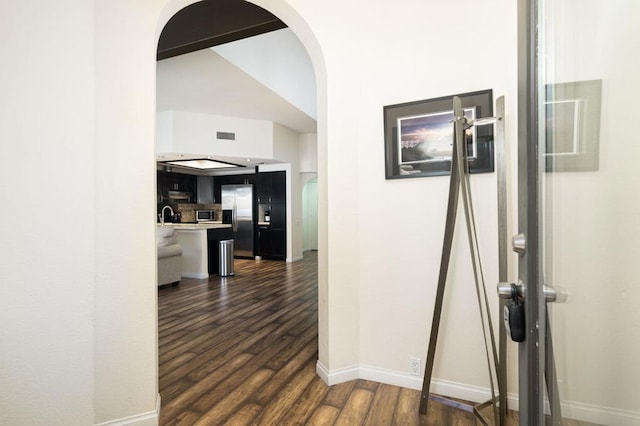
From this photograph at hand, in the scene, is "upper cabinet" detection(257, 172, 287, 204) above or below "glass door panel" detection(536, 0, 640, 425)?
Answer: above

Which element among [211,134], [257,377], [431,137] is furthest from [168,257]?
[431,137]

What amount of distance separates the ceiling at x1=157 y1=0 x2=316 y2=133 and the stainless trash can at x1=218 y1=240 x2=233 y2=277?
255 cm

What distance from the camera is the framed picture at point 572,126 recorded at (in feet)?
1.73

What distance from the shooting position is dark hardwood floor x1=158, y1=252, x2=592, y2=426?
5.58 feet

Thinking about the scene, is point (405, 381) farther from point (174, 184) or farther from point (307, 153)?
point (174, 184)

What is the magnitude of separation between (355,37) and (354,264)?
1541mm

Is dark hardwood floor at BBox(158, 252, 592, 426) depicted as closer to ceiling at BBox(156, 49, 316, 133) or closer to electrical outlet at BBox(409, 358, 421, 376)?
electrical outlet at BBox(409, 358, 421, 376)

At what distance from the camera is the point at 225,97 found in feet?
16.5

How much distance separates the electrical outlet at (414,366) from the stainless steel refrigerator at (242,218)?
6.21 m

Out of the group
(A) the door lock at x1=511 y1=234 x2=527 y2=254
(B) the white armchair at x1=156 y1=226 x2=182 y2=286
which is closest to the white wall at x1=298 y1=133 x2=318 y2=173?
(B) the white armchair at x1=156 y1=226 x2=182 y2=286

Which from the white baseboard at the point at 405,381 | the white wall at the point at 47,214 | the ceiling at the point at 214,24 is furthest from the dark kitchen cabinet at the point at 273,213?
the white wall at the point at 47,214

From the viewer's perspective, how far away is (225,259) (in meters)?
5.64

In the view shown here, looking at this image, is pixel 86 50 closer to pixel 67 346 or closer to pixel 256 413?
pixel 67 346

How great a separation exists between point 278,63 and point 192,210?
5486mm
